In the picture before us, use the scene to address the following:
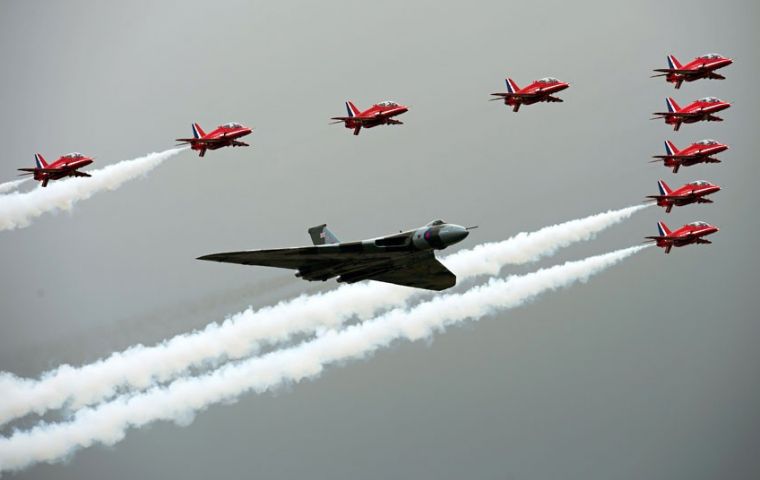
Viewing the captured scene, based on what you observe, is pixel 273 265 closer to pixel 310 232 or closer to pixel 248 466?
pixel 310 232

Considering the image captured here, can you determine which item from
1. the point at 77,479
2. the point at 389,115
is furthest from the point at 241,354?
the point at 77,479

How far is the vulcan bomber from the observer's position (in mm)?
59156

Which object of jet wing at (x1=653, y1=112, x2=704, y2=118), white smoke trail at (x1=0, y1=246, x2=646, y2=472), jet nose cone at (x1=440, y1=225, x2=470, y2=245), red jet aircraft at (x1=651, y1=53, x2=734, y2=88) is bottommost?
white smoke trail at (x1=0, y1=246, x2=646, y2=472)

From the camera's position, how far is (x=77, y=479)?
190 m

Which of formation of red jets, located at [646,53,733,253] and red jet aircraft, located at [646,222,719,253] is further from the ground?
formation of red jets, located at [646,53,733,253]

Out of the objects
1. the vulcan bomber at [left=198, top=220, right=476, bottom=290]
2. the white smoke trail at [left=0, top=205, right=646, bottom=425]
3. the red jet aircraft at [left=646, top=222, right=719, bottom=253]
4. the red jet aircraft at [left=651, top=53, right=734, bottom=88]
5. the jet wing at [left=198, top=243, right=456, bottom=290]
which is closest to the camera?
the vulcan bomber at [left=198, top=220, right=476, bottom=290]

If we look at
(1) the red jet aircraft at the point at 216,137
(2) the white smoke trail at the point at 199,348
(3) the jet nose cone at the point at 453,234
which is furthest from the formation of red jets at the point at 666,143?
(3) the jet nose cone at the point at 453,234

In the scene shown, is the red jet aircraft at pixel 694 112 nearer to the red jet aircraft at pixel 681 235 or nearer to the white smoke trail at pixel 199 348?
the red jet aircraft at pixel 681 235

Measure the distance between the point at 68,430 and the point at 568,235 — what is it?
33.4 m

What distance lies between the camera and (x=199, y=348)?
73500 mm

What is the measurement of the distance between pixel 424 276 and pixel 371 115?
16.3 metres

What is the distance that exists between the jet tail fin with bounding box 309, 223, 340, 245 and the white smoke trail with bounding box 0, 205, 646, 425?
8502 millimetres

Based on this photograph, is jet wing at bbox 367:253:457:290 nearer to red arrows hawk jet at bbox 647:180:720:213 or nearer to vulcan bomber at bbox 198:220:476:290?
vulcan bomber at bbox 198:220:476:290

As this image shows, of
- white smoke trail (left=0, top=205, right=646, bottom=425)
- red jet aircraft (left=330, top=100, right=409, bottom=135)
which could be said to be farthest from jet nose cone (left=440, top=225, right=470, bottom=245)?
red jet aircraft (left=330, top=100, right=409, bottom=135)
